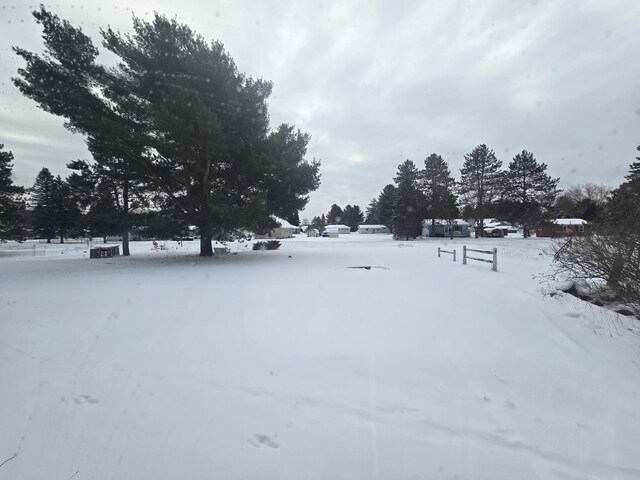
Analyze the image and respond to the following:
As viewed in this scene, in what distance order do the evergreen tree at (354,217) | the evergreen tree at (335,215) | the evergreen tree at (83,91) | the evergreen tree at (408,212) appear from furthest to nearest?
the evergreen tree at (335,215), the evergreen tree at (354,217), the evergreen tree at (408,212), the evergreen tree at (83,91)

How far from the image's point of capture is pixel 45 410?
342 centimetres

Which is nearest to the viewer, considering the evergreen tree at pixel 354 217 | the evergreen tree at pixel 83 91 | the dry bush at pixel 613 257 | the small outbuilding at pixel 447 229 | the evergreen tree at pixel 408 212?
the dry bush at pixel 613 257

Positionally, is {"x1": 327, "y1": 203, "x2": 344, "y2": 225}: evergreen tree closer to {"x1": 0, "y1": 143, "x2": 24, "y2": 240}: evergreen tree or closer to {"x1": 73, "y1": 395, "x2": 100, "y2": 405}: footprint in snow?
{"x1": 0, "y1": 143, "x2": 24, "y2": 240}: evergreen tree

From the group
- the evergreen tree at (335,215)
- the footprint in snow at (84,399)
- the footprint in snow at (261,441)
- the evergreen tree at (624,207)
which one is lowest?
the footprint in snow at (261,441)

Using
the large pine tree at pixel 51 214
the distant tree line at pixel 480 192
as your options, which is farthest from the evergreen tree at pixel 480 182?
the large pine tree at pixel 51 214

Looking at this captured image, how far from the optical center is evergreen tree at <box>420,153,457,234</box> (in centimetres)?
4612

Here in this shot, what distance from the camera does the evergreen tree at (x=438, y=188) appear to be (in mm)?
46125

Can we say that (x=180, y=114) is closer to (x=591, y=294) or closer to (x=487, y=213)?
(x=591, y=294)

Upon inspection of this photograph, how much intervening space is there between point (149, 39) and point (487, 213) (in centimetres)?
4750

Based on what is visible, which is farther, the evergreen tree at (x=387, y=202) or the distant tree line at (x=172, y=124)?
the evergreen tree at (x=387, y=202)

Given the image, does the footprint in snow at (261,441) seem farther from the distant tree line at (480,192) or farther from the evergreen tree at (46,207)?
the evergreen tree at (46,207)

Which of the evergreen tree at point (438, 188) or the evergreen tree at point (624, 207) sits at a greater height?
the evergreen tree at point (438, 188)

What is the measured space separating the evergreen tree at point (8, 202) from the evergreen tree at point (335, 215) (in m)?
80.7

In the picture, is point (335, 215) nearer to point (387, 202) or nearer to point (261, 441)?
point (387, 202)
